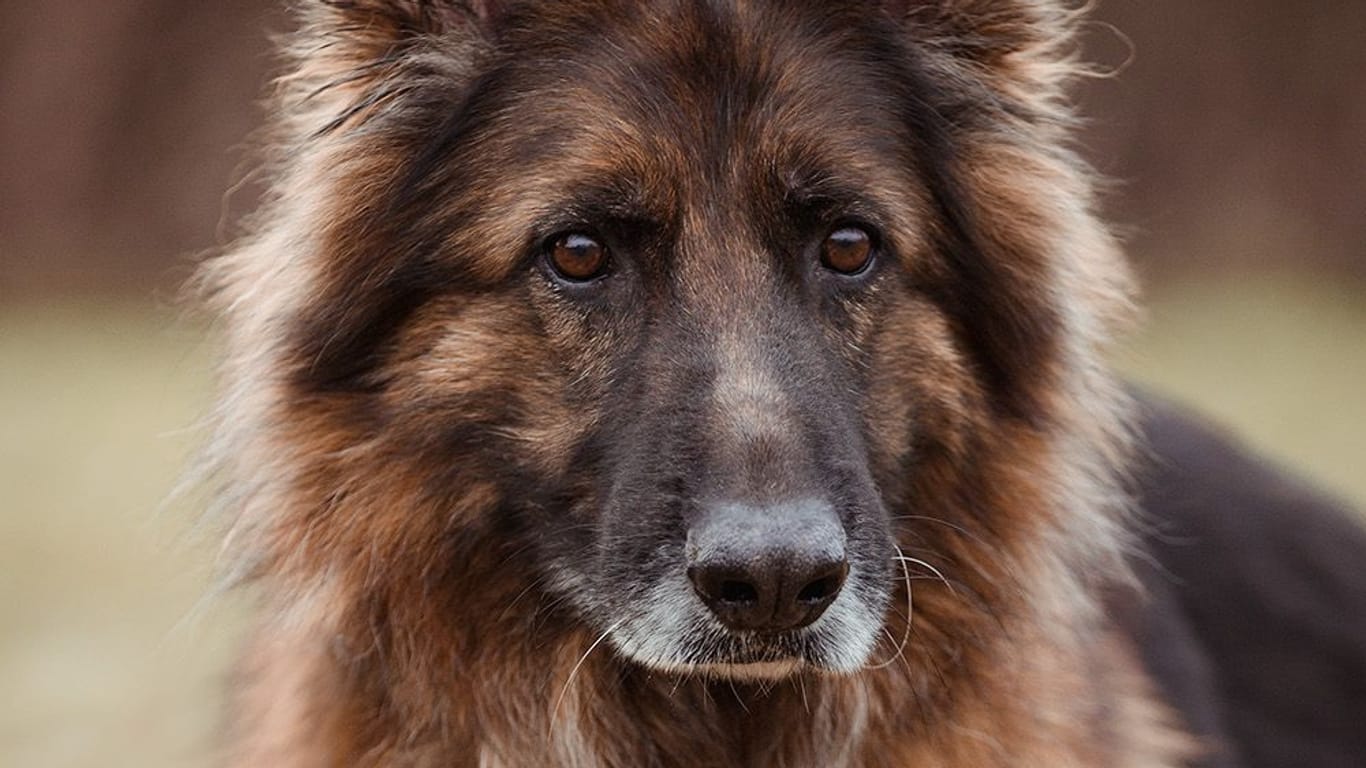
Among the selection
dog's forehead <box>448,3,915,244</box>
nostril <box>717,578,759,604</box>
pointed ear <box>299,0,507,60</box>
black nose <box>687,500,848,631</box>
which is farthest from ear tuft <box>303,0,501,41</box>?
nostril <box>717,578,759,604</box>

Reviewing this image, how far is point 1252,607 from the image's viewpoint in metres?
5.05

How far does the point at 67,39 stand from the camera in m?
15.3

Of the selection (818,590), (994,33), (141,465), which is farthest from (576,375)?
(141,465)

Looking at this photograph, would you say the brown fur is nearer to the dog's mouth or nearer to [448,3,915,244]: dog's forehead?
[448,3,915,244]: dog's forehead

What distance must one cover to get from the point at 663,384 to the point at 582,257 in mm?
329

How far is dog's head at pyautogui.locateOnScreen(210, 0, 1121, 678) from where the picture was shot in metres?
3.62

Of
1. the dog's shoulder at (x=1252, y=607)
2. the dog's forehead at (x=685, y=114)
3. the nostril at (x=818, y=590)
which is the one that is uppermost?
the dog's forehead at (x=685, y=114)

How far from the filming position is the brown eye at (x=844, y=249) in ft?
12.6

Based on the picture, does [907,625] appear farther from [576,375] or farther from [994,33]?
[994,33]

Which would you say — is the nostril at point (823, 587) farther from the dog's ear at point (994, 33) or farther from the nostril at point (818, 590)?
the dog's ear at point (994, 33)

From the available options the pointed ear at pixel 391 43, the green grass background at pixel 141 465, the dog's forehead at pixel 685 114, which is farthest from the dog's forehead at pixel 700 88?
the green grass background at pixel 141 465

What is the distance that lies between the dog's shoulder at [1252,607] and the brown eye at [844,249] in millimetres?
1488

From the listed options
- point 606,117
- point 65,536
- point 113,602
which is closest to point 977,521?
point 606,117

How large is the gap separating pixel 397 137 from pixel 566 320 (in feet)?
1.87
